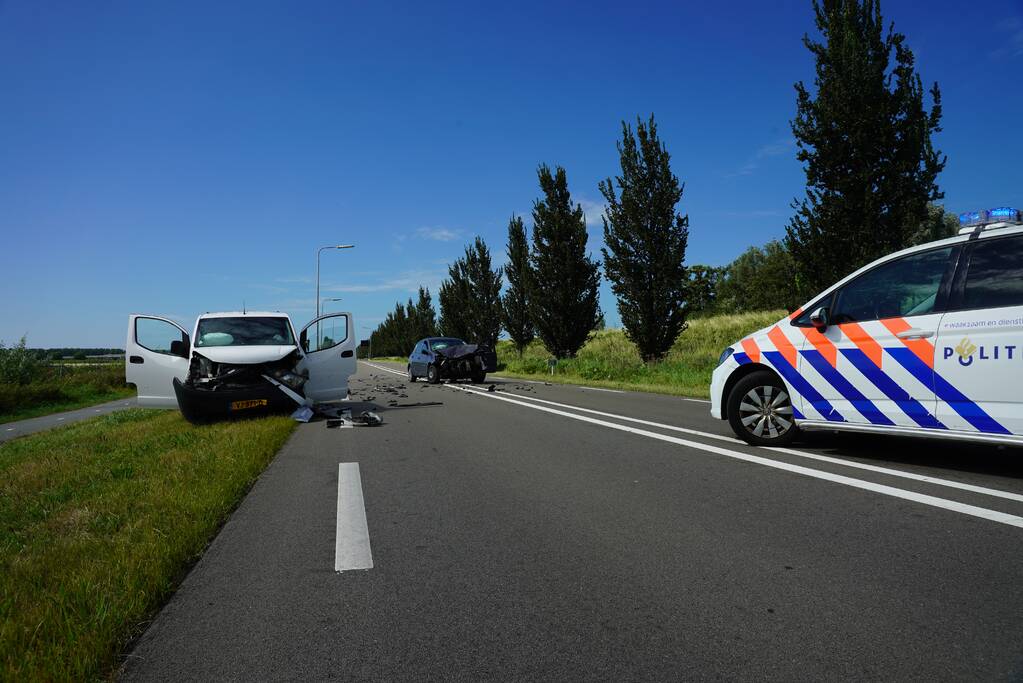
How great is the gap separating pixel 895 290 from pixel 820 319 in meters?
0.67

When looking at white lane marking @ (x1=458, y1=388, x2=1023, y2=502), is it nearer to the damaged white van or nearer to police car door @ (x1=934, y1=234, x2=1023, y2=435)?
police car door @ (x1=934, y1=234, x2=1023, y2=435)

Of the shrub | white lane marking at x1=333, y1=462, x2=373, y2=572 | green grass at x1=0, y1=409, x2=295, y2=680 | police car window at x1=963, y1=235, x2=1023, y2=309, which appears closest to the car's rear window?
green grass at x1=0, y1=409, x2=295, y2=680

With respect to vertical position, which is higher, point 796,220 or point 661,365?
point 796,220

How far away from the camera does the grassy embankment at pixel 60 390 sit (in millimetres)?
23531

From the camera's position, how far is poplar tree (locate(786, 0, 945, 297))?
14914mm

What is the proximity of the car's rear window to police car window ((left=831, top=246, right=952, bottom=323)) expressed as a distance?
9016 millimetres

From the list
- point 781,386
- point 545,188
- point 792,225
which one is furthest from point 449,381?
point 781,386

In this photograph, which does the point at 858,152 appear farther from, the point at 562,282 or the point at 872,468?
the point at 562,282

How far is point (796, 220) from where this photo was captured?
52.3 ft

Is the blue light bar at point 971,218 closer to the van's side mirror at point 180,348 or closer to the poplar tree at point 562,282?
the van's side mirror at point 180,348

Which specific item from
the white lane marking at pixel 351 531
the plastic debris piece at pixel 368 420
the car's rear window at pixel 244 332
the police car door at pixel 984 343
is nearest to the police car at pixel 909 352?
the police car door at pixel 984 343

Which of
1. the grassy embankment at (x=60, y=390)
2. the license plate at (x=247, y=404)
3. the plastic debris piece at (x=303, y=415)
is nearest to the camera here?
the license plate at (x=247, y=404)

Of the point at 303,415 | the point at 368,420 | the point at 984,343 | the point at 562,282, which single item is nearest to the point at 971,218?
the point at 984,343

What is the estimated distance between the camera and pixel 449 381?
2305 cm
